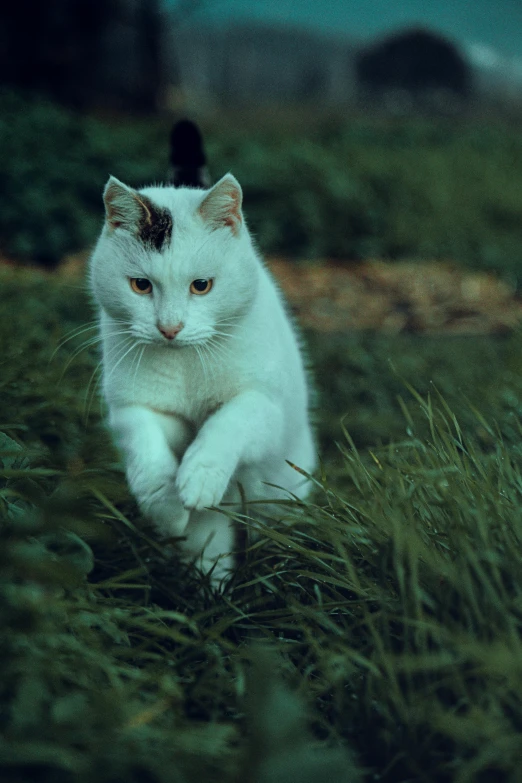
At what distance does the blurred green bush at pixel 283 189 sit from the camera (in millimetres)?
4758

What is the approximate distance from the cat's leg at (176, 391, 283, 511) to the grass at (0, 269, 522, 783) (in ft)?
0.56

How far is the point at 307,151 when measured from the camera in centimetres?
653

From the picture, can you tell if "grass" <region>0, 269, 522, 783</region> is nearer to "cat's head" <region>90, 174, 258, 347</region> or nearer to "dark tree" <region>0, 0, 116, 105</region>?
"cat's head" <region>90, 174, 258, 347</region>

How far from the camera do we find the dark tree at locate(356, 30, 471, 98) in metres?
7.85

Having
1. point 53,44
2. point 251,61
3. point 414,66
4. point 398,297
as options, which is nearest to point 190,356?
point 398,297

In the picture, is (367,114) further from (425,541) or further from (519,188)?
(425,541)

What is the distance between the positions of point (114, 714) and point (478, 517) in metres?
0.76

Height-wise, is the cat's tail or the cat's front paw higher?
the cat's tail

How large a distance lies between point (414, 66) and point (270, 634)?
318 inches

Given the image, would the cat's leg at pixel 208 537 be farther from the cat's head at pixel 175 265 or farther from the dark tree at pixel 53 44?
the dark tree at pixel 53 44

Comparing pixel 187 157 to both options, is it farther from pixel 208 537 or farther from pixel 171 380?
pixel 208 537

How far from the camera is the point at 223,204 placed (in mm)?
1858

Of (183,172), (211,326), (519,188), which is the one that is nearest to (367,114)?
(519,188)

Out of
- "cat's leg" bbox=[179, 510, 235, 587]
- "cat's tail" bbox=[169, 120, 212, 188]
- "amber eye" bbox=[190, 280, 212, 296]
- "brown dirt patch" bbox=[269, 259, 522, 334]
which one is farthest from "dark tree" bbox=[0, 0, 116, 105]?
"cat's leg" bbox=[179, 510, 235, 587]
